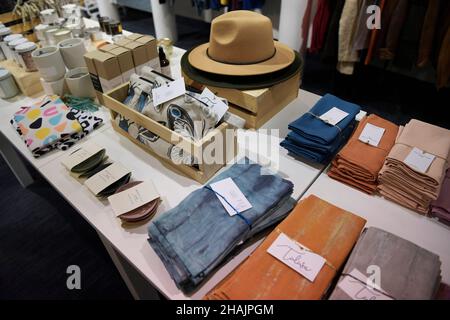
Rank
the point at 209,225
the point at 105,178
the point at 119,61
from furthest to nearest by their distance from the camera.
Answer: the point at 119,61, the point at 105,178, the point at 209,225

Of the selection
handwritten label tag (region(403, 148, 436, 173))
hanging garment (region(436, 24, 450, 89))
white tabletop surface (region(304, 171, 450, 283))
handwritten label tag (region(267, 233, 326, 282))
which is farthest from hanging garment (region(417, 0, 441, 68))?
handwritten label tag (region(267, 233, 326, 282))

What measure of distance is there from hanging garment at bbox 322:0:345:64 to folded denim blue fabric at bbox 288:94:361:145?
4.53ft

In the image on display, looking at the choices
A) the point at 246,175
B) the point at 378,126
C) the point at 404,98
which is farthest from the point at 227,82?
the point at 404,98

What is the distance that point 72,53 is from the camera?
162 cm

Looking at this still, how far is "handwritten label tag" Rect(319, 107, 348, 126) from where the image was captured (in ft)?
4.08

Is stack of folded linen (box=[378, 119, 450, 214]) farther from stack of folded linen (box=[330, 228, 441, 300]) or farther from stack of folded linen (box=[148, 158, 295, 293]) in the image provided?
stack of folded linen (box=[148, 158, 295, 293])

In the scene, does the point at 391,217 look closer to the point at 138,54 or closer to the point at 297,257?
the point at 297,257

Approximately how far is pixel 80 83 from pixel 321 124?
47.4 inches

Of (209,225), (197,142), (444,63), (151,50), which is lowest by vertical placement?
(444,63)

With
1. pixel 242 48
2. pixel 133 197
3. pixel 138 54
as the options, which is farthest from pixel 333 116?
pixel 138 54

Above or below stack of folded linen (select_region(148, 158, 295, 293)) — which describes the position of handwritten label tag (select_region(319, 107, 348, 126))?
above

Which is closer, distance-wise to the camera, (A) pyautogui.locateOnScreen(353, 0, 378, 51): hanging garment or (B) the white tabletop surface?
(B) the white tabletop surface

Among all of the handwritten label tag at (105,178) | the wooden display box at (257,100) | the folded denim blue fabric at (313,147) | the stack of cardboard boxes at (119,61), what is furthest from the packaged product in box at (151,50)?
the folded denim blue fabric at (313,147)

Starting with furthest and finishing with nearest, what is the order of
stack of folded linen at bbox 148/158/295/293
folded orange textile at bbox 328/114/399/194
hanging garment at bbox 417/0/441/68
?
1. hanging garment at bbox 417/0/441/68
2. folded orange textile at bbox 328/114/399/194
3. stack of folded linen at bbox 148/158/295/293
